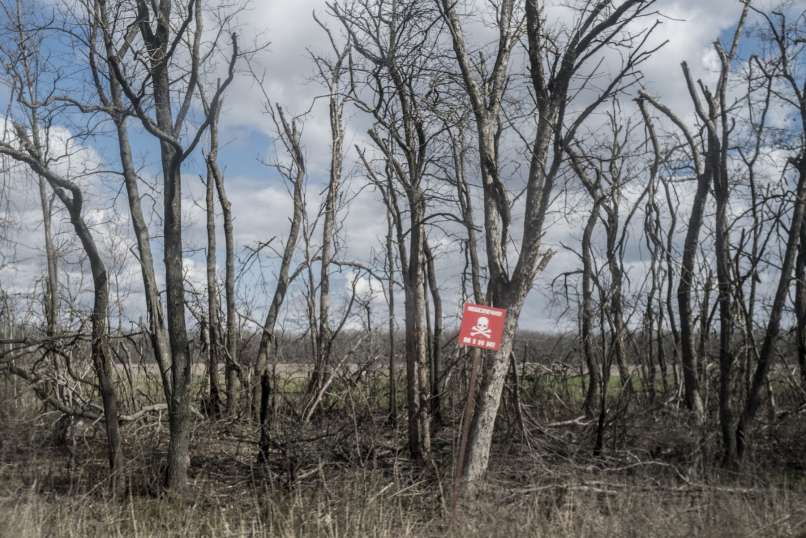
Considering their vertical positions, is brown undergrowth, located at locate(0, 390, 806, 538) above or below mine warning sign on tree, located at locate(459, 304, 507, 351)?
below

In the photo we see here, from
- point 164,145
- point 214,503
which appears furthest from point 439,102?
point 214,503

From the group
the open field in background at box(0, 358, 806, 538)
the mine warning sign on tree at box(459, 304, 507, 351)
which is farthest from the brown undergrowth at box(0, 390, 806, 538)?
the mine warning sign on tree at box(459, 304, 507, 351)

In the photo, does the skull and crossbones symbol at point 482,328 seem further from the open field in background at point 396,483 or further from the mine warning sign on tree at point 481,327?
the open field in background at point 396,483

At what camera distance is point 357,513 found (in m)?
8.52

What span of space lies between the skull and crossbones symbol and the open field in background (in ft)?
6.12

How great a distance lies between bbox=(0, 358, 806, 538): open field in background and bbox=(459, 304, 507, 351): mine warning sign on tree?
179 cm

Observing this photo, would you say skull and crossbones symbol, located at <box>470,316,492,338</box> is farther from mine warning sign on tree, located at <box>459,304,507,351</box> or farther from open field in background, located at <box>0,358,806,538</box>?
open field in background, located at <box>0,358,806,538</box>

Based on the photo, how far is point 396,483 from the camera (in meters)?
10.1

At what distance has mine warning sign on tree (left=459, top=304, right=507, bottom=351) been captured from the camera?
8141 millimetres

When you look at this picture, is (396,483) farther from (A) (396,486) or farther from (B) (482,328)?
(B) (482,328)

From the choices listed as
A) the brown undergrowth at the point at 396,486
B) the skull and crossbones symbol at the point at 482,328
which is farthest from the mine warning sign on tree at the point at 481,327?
the brown undergrowth at the point at 396,486

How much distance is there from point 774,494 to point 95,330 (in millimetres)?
7995

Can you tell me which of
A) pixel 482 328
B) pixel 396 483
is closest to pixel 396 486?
pixel 396 483

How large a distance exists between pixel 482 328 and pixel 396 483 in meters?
2.95
